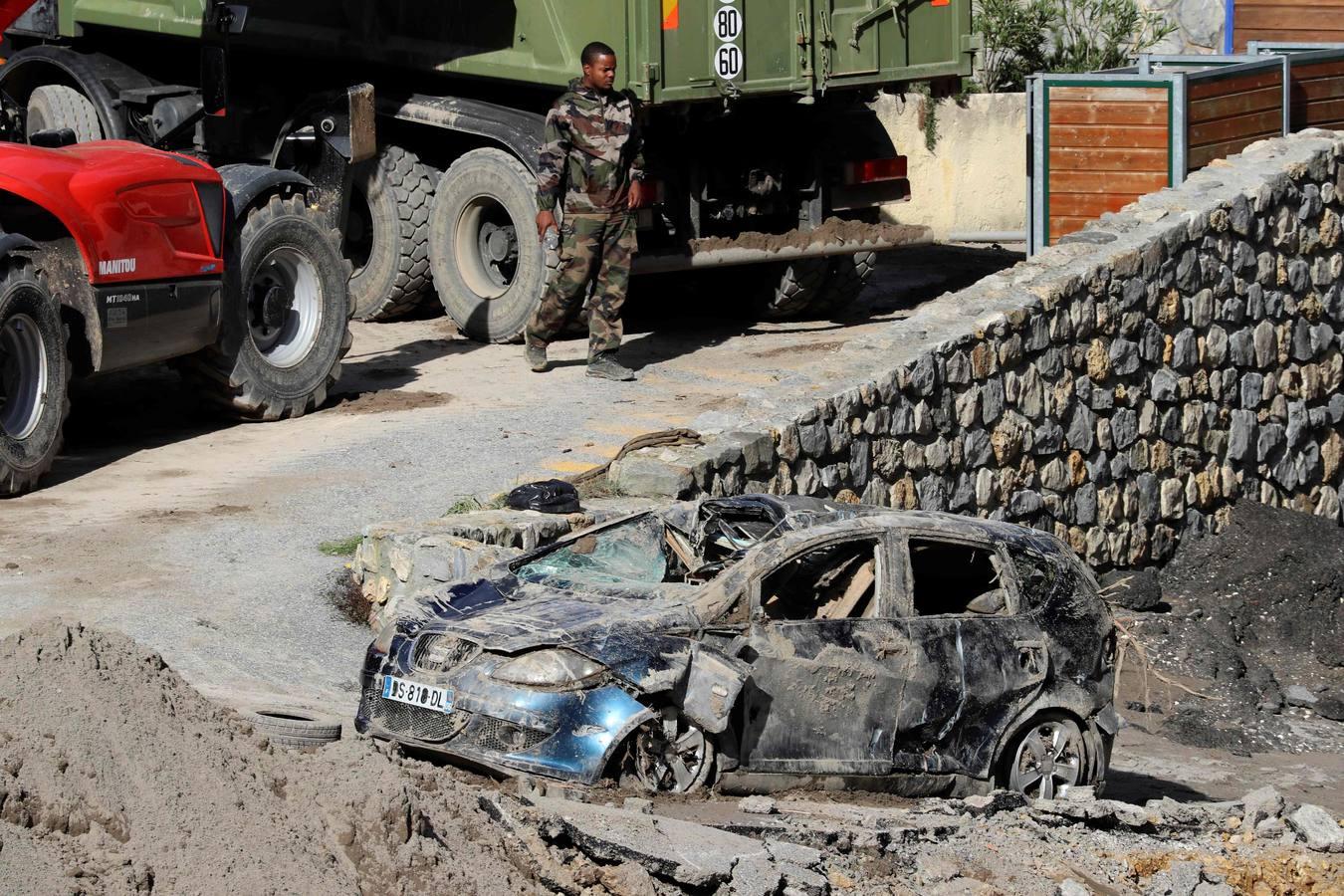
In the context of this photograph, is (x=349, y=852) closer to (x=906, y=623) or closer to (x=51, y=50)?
(x=906, y=623)

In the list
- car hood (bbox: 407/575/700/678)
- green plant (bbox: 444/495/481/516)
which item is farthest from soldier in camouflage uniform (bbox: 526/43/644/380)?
car hood (bbox: 407/575/700/678)

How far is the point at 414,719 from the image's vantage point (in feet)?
21.8

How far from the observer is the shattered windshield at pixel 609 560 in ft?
24.3

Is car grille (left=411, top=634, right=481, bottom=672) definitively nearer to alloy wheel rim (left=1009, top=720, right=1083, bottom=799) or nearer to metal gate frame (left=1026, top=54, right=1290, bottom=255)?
alloy wheel rim (left=1009, top=720, right=1083, bottom=799)

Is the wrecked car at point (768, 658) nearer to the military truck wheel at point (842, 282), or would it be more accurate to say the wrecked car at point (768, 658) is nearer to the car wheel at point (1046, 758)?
the car wheel at point (1046, 758)

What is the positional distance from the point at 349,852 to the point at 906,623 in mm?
2569

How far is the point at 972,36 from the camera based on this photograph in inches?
581

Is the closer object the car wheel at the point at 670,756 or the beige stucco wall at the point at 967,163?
the car wheel at the point at 670,756

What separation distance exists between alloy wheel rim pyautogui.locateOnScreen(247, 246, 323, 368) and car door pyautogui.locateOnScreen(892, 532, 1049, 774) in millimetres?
5905

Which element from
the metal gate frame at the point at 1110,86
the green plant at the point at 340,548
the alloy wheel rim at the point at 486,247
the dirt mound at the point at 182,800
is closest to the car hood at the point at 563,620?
the dirt mound at the point at 182,800

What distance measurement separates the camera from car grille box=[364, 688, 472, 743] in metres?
6.52

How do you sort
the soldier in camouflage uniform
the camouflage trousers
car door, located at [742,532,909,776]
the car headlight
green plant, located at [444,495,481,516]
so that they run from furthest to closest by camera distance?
the camouflage trousers
the soldier in camouflage uniform
green plant, located at [444,495,481,516]
car door, located at [742,532,909,776]
the car headlight

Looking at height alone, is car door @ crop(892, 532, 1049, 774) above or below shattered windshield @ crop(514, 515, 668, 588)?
below

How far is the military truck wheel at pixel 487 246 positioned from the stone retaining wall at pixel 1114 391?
11.3ft
